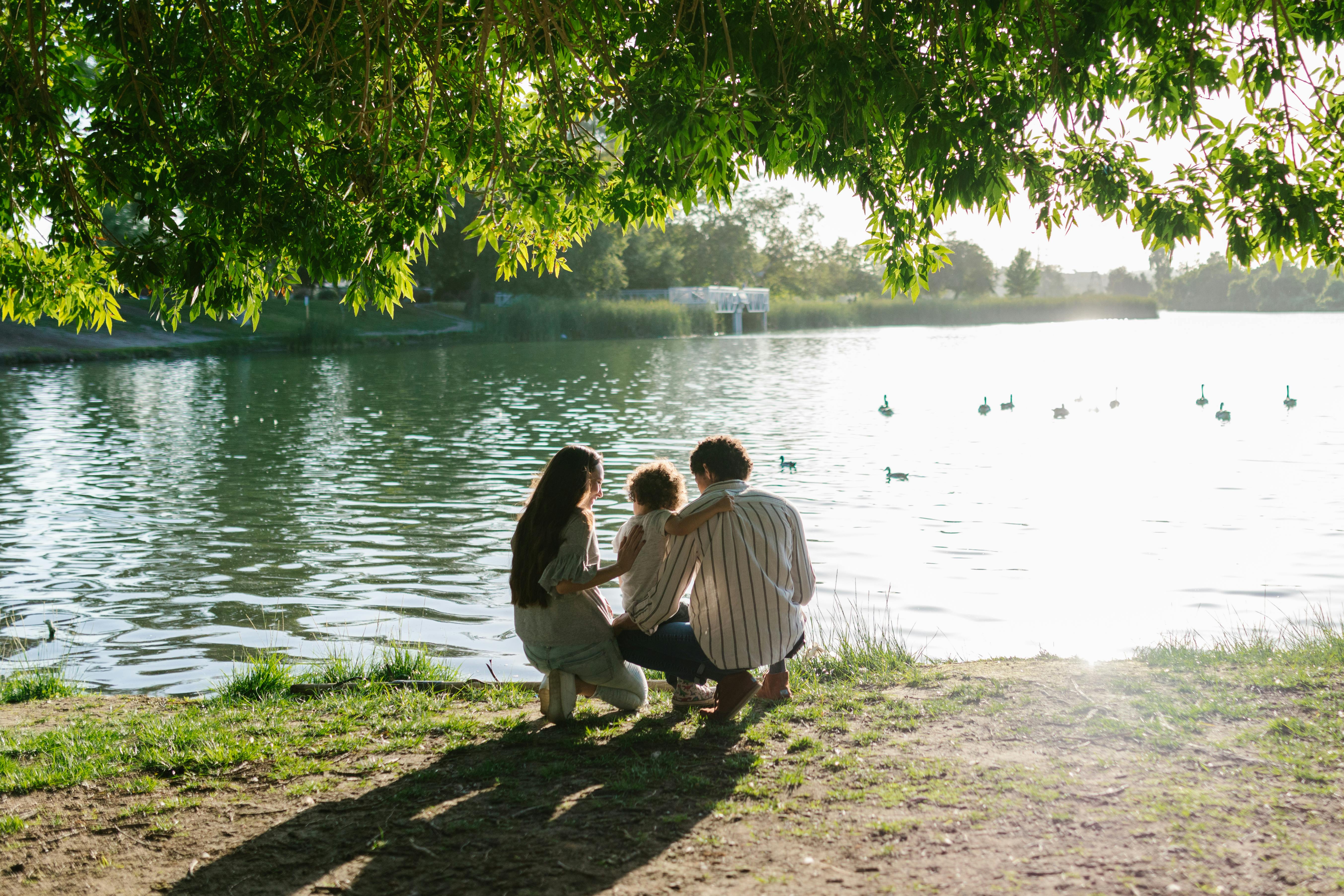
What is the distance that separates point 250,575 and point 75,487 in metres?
7.39

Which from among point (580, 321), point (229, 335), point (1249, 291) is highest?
point (1249, 291)

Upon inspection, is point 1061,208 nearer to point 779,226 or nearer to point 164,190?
point 164,190

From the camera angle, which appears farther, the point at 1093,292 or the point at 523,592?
the point at 1093,292

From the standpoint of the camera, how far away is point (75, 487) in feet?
53.5

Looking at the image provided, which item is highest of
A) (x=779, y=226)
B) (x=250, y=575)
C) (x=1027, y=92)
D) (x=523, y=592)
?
(x=779, y=226)

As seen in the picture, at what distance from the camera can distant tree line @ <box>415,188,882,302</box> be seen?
64.5 meters

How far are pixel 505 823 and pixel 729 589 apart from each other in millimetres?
1560

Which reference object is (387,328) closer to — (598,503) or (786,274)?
(598,503)

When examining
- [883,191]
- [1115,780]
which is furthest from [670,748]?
[883,191]

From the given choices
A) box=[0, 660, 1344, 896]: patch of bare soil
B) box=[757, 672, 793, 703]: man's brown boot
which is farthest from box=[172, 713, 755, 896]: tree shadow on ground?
box=[757, 672, 793, 703]: man's brown boot

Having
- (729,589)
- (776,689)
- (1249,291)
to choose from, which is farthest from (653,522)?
(1249,291)

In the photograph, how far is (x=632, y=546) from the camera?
500 cm

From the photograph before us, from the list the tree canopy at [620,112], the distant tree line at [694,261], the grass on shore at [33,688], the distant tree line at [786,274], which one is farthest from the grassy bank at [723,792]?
the distant tree line at [786,274]

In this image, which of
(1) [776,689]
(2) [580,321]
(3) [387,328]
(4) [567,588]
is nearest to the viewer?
(4) [567,588]
